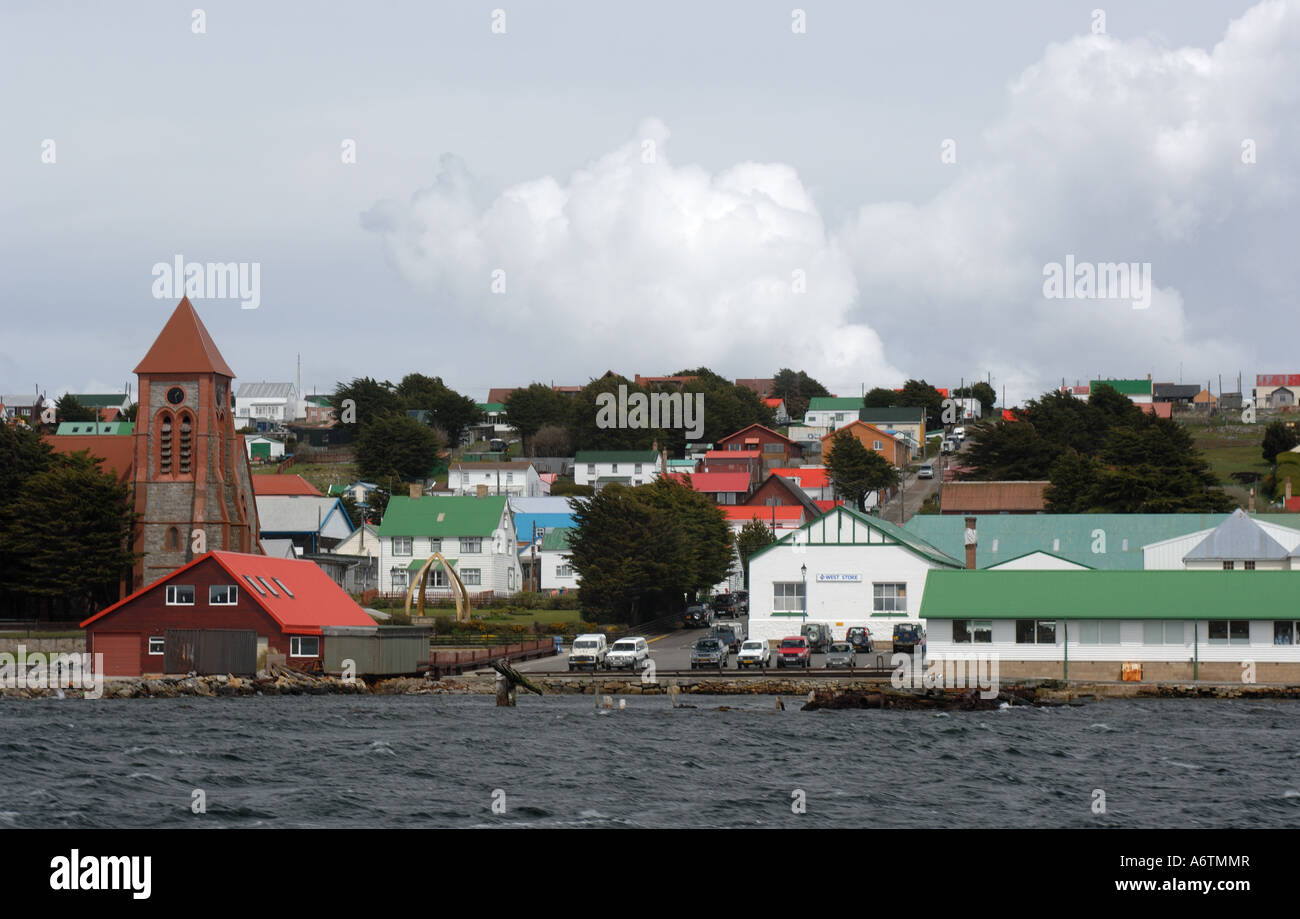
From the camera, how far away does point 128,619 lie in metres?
66.7

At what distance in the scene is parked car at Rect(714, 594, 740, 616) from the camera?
9869 cm

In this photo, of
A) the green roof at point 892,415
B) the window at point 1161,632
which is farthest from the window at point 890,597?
the green roof at point 892,415

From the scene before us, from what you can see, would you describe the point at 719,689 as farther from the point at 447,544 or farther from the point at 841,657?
the point at 447,544

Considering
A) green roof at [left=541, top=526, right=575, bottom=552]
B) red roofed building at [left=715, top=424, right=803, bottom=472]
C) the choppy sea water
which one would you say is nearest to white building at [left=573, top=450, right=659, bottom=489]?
red roofed building at [left=715, top=424, right=803, bottom=472]

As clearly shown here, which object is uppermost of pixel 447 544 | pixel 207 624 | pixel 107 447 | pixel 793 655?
pixel 107 447

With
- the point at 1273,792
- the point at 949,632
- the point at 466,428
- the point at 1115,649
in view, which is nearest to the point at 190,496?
the point at 949,632

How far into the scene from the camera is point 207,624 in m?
65.5

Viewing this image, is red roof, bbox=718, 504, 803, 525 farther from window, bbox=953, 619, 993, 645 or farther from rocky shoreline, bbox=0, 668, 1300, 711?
window, bbox=953, 619, 993, 645

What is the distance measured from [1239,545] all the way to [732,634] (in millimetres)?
26167

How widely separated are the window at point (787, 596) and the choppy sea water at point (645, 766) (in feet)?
77.8

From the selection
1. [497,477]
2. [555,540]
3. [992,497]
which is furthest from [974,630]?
[497,477]
